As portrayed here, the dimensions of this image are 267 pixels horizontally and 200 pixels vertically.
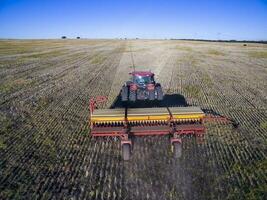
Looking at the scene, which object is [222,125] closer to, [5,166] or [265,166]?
[265,166]

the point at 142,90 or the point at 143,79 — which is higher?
the point at 143,79

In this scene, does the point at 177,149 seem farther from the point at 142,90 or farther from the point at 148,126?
the point at 142,90

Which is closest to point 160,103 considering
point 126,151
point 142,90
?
point 142,90

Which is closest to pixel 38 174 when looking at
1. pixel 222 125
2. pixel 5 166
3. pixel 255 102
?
pixel 5 166

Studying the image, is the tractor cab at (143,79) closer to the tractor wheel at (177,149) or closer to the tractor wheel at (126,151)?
the tractor wheel at (177,149)

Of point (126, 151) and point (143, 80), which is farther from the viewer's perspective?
point (143, 80)

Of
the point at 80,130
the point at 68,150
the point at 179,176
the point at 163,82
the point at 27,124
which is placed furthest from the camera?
the point at 163,82

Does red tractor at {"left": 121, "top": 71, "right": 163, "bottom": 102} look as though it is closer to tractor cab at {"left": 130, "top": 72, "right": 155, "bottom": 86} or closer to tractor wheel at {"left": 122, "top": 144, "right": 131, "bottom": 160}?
tractor cab at {"left": 130, "top": 72, "right": 155, "bottom": 86}
